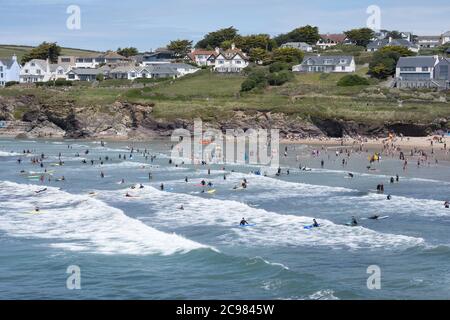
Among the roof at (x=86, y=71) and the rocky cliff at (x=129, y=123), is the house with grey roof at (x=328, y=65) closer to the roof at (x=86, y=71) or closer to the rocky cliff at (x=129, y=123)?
the rocky cliff at (x=129, y=123)

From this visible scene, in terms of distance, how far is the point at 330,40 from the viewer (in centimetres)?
16300

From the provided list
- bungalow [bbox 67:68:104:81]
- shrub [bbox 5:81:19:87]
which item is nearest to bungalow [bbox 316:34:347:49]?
bungalow [bbox 67:68:104:81]

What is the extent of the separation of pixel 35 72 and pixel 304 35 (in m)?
63.1

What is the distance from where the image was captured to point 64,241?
31.5 meters

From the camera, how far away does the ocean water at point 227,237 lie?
23.6 meters

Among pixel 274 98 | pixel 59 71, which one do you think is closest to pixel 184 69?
pixel 59 71

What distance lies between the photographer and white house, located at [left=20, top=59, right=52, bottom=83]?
134m

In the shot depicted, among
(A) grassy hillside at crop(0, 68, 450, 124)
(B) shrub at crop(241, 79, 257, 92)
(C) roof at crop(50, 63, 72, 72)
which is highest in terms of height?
(C) roof at crop(50, 63, 72, 72)

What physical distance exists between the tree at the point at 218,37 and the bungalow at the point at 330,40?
69.0 ft

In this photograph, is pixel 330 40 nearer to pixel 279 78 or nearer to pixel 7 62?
pixel 279 78

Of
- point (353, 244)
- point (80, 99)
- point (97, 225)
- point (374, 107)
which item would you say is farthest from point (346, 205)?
point (80, 99)

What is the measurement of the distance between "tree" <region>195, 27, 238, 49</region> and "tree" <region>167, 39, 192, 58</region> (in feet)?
21.1

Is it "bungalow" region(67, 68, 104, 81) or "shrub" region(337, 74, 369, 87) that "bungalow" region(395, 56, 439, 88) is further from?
"bungalow" region(67, 68, 104, 81)

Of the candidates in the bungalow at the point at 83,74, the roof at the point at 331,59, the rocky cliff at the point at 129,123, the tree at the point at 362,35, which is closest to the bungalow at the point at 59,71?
the bungalow at the point at 83,74
